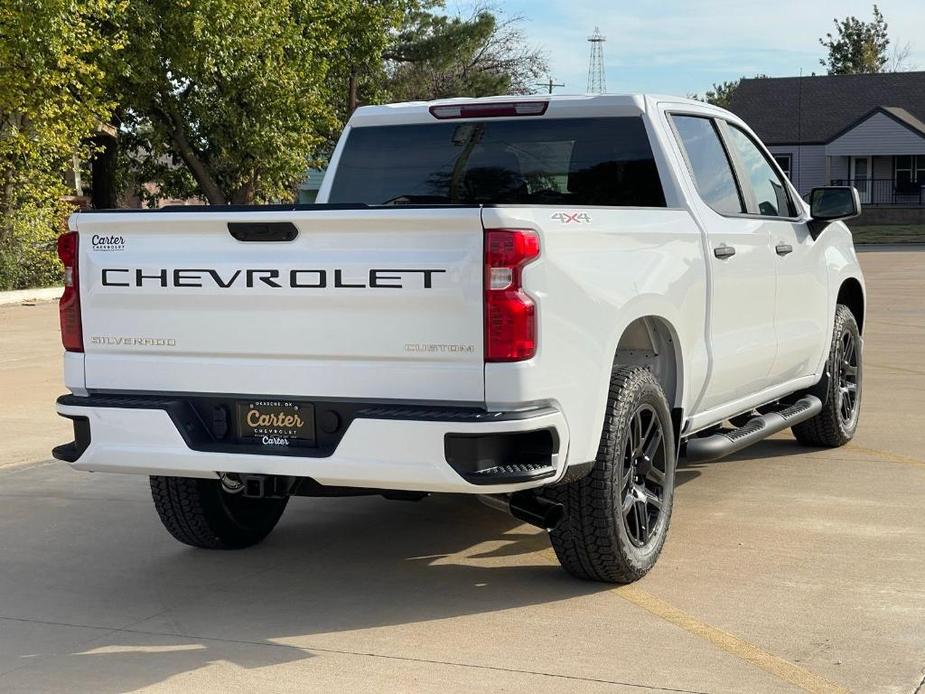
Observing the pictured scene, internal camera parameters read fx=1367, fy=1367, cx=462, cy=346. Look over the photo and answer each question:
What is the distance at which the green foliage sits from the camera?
23359 mm

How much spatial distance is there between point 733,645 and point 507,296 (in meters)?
1.49

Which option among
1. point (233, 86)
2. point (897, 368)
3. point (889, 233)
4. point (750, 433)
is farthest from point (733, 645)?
point (889, 233)

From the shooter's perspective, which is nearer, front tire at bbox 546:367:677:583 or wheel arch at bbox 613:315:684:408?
front tire at bbox 546:367:677:583

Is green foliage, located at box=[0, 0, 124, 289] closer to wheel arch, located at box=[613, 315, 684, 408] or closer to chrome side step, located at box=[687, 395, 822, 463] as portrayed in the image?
chrome side step, located at box=[687, 395, 822, 463]

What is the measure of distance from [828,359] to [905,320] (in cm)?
1001

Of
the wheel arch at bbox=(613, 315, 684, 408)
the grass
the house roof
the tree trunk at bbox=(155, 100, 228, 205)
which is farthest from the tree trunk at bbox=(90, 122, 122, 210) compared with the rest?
the house roof

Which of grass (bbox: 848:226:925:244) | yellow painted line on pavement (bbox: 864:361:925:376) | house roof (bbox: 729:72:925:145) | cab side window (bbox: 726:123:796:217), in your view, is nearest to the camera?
cab side window (bbox: 726:123:796:217)

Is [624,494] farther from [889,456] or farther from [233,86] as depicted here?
[233,86]

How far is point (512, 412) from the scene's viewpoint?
4.84m

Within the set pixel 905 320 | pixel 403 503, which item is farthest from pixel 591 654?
pixel 905 320

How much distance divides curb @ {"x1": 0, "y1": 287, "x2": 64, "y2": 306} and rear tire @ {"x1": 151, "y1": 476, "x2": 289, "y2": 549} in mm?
17133

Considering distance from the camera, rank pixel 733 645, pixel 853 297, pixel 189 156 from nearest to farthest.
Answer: pixel 733 645, pixel 853 297, pixel 189 156

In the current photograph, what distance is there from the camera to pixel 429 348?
4902mm

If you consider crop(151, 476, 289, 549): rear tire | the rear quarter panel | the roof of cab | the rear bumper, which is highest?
the roof of cab
